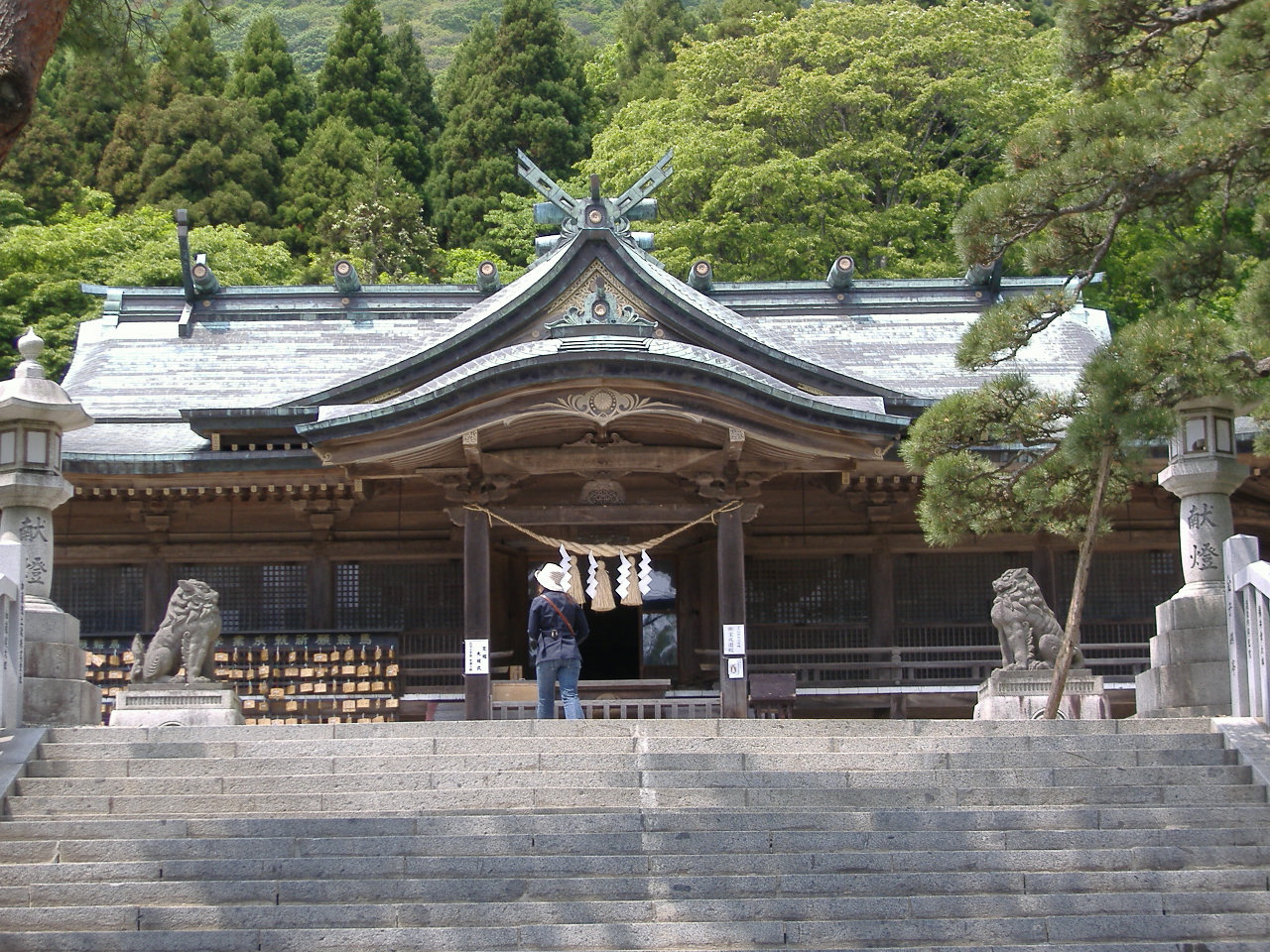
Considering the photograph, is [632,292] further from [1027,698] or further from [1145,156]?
[1145,156]

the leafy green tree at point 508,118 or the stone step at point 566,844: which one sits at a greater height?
the leafy green tree at point 508,118

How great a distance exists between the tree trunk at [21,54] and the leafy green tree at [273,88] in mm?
30683

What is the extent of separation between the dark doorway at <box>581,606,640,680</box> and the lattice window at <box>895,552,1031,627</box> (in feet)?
11.3

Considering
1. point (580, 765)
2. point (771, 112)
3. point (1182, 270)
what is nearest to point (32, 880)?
point (580, 765)

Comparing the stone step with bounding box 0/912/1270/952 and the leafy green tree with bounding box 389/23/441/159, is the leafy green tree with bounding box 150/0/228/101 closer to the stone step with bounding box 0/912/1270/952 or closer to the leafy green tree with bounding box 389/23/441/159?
the leafy green tree with bounding box 389/23/441/159

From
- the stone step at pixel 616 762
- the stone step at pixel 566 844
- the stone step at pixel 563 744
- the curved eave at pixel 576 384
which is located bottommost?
the stone step at pixel 566 844

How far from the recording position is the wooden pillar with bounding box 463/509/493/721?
609 inches

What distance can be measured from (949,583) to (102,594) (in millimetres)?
9423

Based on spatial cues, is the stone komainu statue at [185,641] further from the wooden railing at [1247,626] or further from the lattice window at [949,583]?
the wooden railing at [1247,626]

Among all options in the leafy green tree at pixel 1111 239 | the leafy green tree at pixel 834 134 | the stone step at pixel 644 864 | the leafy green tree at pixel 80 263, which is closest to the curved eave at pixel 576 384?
the leafy green tree at pixel 1111 239

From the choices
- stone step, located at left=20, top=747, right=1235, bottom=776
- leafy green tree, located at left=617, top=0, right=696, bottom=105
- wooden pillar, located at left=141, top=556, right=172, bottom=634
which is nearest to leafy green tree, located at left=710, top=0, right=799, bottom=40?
leafy green tree, located at left=617, top=0, right=696, bottom=105

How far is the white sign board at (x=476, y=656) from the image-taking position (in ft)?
50.6

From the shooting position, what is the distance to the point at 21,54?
331 inches

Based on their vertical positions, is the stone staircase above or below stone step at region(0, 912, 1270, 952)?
above
